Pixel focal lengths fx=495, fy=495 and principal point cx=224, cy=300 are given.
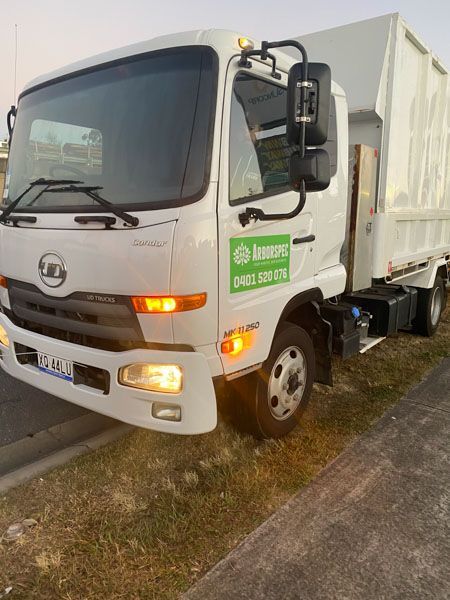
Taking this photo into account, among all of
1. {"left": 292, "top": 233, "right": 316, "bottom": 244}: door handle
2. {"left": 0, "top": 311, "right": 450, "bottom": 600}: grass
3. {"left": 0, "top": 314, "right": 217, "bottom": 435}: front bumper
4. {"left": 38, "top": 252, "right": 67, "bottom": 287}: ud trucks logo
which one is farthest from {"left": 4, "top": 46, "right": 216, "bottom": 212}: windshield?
{"left": 0, "top": 311, "right": 450, "bottom": 600}: grass

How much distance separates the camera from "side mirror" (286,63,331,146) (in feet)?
8.06

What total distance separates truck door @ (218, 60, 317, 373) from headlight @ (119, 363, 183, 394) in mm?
315

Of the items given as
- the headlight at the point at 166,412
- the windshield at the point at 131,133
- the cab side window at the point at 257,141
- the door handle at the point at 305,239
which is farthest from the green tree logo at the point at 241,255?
the headlight at the point at 166,412

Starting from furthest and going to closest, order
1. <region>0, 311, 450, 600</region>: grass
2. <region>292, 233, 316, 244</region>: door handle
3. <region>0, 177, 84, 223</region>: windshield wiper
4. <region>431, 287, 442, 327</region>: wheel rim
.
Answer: <region>431, 287, 442, 327</region>: wheel rim, <region>292, 233, 316, 244</region>: door handle, <region>0, 177, 84, 223</region>: windshield wiper, <region>0, 311, 450, 600</region>: grass

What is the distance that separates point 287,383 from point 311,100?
1.89 metres

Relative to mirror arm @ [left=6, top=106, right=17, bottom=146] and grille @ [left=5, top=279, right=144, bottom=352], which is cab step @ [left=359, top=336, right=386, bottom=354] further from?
mirror arm @ [left=6, top=106, right=17, bottom=146]

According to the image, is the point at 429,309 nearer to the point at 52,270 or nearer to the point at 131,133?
the point at 131,133

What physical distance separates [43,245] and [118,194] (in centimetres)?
57

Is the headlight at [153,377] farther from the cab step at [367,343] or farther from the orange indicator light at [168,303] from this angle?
the cab step at [367,343]

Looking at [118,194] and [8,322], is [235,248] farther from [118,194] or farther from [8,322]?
[8,322]

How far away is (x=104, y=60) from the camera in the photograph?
2.98m

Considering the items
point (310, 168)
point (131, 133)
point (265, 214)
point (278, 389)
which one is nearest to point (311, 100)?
point (310, 168)

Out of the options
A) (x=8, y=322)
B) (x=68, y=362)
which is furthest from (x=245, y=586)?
(x=8, y=322)

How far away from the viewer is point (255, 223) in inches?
111
